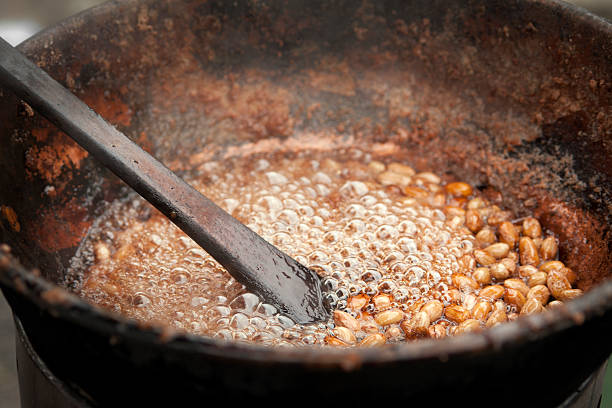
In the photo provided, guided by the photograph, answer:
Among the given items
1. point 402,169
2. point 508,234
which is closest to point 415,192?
point 402,169

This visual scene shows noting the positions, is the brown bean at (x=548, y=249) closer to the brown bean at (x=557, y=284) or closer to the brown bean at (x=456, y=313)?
the brown bean at (x=557, y=284)

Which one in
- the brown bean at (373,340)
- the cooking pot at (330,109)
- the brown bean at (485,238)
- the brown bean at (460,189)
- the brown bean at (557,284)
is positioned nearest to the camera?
the cooking pot at (330,109)

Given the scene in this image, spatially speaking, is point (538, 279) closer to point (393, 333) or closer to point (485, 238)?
point (485, 238)

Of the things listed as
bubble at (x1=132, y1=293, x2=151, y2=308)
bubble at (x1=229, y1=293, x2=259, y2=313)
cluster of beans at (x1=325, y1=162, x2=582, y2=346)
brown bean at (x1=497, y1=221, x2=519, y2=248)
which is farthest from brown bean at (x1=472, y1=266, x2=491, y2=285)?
bubble at (x1=132, y1=293, x2=151, y2=308)

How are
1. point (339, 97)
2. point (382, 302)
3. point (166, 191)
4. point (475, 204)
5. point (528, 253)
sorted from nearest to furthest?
point (166, 191)
point (382, 302)
point (528, 253)
point (475, 204)
point (339, 97)

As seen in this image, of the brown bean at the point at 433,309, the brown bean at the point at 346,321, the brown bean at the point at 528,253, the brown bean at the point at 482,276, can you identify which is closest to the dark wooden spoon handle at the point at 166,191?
the brown bean at the point at 346,321

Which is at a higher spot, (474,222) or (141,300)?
(474,222)
